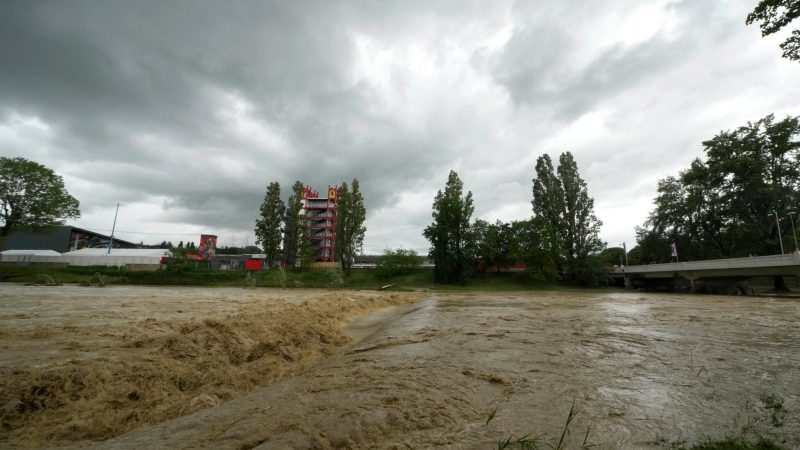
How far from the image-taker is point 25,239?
62625 millimetres

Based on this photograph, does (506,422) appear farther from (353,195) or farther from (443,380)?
(353,195)

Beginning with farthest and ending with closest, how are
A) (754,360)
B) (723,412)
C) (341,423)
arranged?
1. (754,360)
2. (723,412)
3. (341,423)

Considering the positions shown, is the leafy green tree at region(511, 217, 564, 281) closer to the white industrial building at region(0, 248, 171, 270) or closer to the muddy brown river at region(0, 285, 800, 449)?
the muddy brown river at region(0, 285, 800, 449)

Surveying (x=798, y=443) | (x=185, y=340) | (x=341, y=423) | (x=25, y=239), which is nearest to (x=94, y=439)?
(x=341, y=423)

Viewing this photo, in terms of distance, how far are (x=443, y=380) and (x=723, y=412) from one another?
2694mm

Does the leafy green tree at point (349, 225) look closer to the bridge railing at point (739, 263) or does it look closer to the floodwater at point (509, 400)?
the bridge railing at point (739, 263)

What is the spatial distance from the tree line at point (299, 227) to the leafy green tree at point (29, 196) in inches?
1017

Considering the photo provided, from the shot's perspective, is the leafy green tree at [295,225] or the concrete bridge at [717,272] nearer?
the concrete bridge at [717,272]

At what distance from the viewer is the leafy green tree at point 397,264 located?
57938mm

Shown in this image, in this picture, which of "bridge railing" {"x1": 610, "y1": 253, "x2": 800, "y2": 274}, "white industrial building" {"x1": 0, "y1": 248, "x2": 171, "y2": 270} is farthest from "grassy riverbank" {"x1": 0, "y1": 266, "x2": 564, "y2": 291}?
"bridge railing" {"x1": 610, "y1": 253, "x2": 800, "y2": 274}

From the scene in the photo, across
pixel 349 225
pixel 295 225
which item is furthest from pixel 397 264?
pixel 295 225

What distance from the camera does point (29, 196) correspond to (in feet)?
137

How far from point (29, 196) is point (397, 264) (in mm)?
52395

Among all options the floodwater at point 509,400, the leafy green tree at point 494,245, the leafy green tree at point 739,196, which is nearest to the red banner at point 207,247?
the leafy green tree at point 494,245
